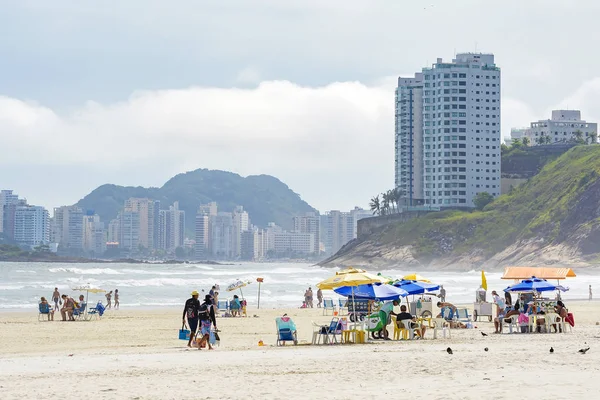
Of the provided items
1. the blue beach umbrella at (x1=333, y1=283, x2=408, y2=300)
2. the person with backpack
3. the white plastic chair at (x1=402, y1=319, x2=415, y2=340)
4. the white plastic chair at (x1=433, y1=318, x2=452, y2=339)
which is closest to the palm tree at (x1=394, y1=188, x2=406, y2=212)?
the white plastic chair at (x1=433, y1=318, x2=452, y2=339)

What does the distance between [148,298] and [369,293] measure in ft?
131

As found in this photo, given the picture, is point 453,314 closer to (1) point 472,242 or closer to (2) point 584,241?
(2) point 584,241

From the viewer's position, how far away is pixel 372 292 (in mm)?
24469

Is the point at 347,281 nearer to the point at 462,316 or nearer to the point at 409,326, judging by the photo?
the point at 409,326

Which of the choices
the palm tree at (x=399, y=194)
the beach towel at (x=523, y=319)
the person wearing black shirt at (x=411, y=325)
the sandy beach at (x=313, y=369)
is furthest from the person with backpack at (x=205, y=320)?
the palm tree at (x=399, y=194)

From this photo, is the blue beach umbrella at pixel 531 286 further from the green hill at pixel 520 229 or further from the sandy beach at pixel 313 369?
the green hill at pixel 520 229

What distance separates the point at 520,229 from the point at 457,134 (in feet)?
94.3

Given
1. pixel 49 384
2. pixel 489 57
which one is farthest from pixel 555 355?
pixel 489 57

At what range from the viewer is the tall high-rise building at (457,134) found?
527 feet

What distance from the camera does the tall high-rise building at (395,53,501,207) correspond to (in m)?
161

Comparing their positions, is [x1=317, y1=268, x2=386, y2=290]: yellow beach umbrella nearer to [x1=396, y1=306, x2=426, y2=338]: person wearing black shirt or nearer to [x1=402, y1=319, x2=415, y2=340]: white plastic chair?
[x1=396, y1=306, x2=426, y2=338]: person wearing black shirt

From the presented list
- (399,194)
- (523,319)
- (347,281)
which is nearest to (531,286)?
(523,319)

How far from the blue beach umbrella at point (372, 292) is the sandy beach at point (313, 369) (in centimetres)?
140

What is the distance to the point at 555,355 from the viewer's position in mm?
18109
